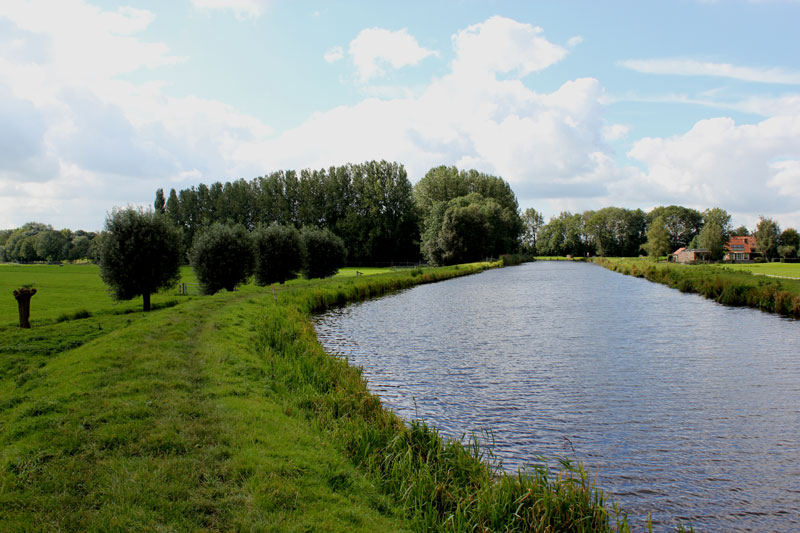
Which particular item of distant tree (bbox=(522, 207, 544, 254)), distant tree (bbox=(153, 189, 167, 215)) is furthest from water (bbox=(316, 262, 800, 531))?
distant tree (bbox=(522, 207, 544, 254))

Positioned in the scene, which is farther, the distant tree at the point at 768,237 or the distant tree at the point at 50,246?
the distant tree at the point at 50,246

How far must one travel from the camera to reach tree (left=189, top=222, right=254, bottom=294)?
3766 cm

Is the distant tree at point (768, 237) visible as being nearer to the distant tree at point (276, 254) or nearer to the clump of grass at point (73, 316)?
the distant tree at point (276, 254)

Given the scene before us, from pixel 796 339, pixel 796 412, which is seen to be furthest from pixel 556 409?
pixel 796 339

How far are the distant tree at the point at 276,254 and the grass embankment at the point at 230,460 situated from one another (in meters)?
35.5

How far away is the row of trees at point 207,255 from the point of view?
2706 centimetres

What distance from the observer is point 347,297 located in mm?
36156

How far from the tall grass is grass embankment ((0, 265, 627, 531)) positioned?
0.03 m

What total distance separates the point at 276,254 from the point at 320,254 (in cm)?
845

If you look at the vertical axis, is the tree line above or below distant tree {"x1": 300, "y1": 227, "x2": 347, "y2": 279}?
above

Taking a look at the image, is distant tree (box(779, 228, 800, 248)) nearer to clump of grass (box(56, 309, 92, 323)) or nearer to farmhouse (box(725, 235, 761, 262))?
farmhouse (box(725, 235, 761, 262))

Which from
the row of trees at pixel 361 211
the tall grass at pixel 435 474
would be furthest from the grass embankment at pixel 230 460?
the row of trees at pixel 361 211

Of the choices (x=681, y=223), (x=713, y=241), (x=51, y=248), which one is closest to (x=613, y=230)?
(x=681, y=223)

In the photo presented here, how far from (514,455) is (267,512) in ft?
18.1
